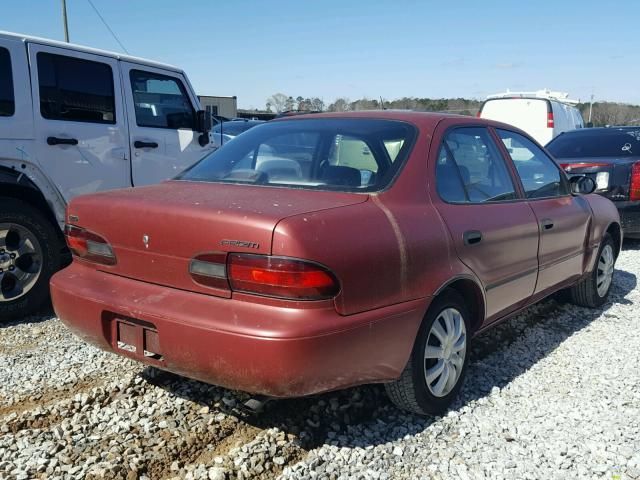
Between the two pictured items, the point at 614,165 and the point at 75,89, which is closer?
the point at 75,89

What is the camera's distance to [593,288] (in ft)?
16.6

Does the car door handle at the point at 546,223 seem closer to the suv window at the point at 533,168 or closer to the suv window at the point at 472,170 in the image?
the suv window at the point at 533,168

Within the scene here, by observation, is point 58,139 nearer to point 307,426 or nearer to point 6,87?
point 6,87

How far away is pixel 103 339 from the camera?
9.09 feet

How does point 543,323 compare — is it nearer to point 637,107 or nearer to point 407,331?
point 407,331

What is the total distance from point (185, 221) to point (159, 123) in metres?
3.58

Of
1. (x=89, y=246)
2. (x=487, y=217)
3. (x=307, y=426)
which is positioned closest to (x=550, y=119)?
(x=487, y=217)

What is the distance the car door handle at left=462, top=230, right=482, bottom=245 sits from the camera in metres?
3.09

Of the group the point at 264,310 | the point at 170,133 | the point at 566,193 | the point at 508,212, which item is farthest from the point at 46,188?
the point at 566,193

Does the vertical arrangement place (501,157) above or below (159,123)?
below

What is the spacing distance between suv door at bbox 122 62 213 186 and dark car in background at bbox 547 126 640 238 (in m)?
4.57

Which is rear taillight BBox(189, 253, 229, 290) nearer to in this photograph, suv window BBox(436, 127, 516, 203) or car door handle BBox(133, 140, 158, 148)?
suv window BBox(436, 127, 516, 203)

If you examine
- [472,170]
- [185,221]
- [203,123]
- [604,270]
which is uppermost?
[203,123]

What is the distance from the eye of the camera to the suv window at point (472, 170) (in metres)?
3.20
